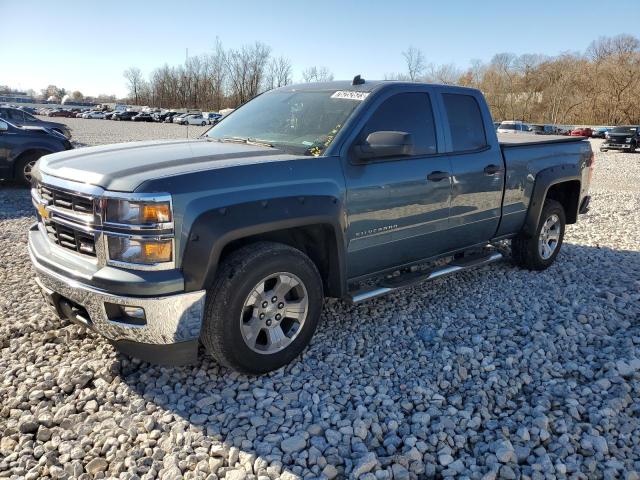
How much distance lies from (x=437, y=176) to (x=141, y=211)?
7.99 feet

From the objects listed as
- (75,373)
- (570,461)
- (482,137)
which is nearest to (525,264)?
(482,137)

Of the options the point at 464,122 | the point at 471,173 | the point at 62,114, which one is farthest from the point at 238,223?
the point at 62,114

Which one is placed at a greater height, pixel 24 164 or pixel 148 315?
pixel 24 164

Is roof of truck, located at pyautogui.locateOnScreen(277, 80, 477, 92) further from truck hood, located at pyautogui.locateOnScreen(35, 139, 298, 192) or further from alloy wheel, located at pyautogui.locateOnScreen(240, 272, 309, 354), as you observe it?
alloy wheel, located at pyautogui.locateOnScreen(240, 272, 309, 354)

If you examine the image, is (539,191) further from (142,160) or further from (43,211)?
(43,211)

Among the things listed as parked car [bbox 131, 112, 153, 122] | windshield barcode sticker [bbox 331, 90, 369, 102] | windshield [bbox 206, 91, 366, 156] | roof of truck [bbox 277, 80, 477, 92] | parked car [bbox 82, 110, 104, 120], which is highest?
parked car [bbox 82, 110, 104, 120]

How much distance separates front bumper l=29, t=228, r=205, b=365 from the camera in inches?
111

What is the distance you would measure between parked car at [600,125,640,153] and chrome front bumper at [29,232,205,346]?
30248 mm

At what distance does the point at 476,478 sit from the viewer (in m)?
2.54

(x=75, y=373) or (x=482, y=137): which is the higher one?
(x=482, y=137)

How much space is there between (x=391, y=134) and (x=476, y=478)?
2184mm

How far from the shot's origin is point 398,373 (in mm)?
3502

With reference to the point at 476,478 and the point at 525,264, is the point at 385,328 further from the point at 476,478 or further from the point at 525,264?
the point at 525,264

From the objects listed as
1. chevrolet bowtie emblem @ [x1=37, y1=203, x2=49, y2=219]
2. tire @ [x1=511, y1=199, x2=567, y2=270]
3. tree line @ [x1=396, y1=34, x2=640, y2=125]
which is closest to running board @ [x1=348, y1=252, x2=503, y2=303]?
tire @ [x1=511, y1=199, x2=567, y2=270]
